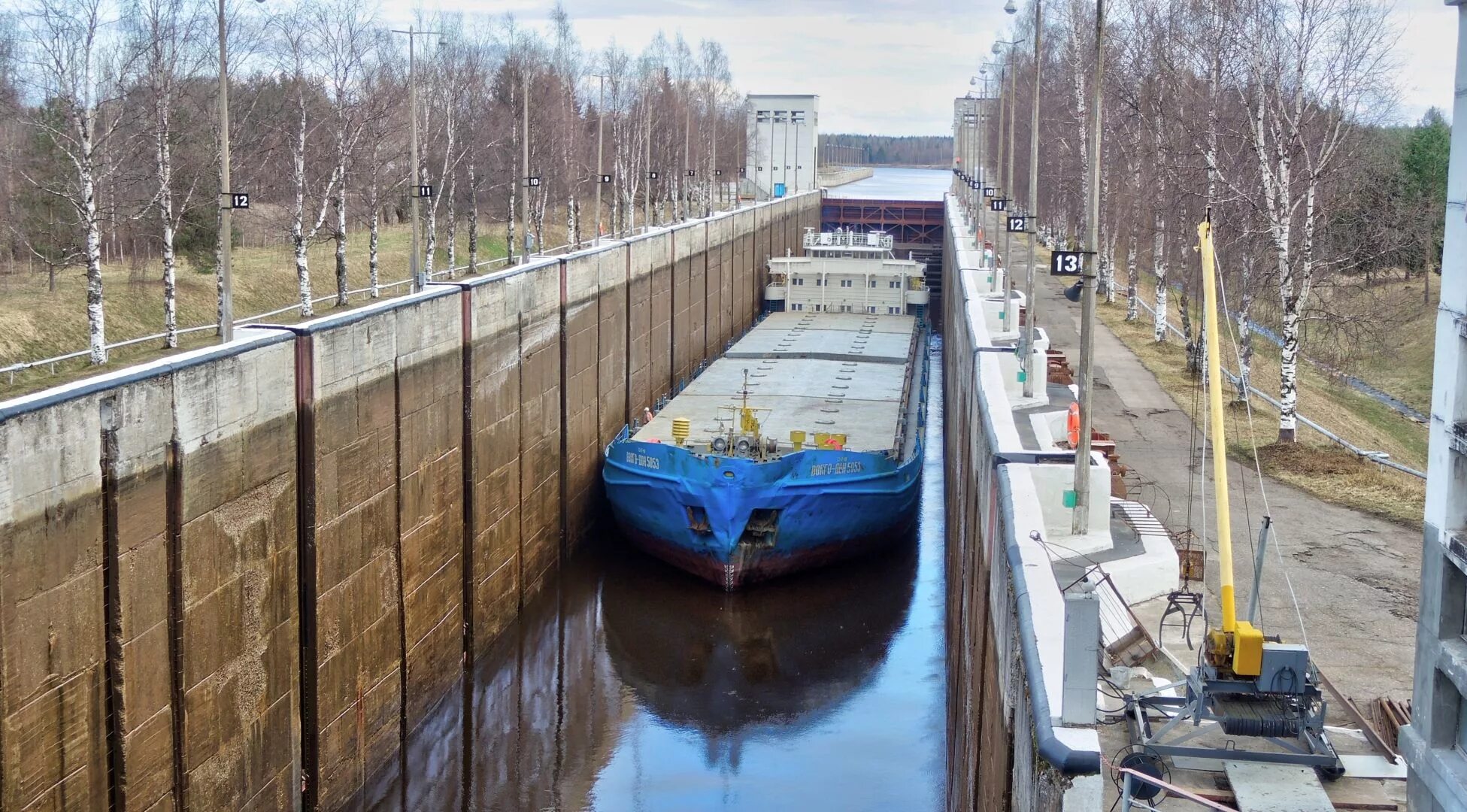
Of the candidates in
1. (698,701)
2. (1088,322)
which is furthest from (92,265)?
(1088,322)

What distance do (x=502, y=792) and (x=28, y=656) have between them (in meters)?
7.50

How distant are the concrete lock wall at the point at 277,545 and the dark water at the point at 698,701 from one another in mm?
636

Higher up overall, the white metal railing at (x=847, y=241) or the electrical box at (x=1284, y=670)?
the white metal railing at (x=847, y=241)

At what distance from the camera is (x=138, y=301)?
32.6 meters

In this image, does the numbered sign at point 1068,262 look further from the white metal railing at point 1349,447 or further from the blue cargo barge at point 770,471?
the blue cargo barge at point 770,471

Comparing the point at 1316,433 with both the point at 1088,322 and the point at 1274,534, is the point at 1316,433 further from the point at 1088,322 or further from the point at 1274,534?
the point at 1088,322

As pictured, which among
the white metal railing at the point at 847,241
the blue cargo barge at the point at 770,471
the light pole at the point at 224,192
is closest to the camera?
the light pole at the point at 224,192

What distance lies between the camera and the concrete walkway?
13977 mm

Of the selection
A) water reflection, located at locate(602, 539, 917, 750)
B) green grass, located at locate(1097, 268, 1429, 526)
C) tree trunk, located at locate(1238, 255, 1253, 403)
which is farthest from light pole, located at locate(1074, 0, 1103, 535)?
tree trunk, located at locate(1238, 255, 1253, 403)

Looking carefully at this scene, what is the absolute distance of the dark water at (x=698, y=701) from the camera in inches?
667

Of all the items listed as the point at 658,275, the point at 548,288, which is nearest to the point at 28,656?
the point at 548,288

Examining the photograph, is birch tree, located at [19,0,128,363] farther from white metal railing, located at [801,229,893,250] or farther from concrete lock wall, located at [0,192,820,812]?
white metal railing, located at [801,229,893,250]

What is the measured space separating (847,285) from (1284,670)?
43151mm

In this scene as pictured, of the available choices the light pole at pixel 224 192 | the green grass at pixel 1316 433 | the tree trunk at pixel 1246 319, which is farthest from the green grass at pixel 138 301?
the tree trunk at pixel 1246 319
